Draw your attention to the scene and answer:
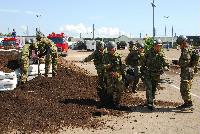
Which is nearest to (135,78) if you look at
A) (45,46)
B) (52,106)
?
(45,46)

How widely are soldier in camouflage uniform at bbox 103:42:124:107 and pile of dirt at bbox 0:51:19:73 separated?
11.7 feet

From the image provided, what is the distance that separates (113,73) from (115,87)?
416 millimetres

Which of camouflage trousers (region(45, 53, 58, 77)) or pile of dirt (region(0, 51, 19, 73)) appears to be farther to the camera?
camouflage trousers (region(45, 53, 58, 77))

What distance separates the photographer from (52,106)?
1159 centimetres

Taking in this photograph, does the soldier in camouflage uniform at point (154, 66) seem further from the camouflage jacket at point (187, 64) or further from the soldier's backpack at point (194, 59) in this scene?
the soldier's backpack at point (194, 59)

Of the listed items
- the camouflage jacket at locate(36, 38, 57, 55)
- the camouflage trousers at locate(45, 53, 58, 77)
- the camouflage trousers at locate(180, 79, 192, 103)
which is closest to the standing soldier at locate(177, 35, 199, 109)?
the camouflage trousers at locate(180, 79, 192, 103)

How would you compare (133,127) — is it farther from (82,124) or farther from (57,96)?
(57,96)

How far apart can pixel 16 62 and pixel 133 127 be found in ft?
22.5

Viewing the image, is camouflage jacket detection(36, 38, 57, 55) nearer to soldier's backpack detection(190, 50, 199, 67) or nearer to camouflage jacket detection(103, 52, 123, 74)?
camouflage jacket detection(103, 52, 123, 74)

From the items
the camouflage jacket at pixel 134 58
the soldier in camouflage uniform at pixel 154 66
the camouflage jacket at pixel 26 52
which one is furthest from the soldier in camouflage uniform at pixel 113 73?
the camouflage jacket at pixel 134 58

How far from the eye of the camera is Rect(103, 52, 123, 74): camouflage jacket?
12.3m

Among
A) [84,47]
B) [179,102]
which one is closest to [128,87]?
[179,102]

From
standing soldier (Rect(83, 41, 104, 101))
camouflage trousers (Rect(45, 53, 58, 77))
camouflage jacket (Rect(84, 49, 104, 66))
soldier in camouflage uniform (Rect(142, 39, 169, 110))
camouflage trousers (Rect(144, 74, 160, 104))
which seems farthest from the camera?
camouflage trousers (Rect(45, 53, 58, 77))

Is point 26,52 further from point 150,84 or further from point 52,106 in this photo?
point 150,84
